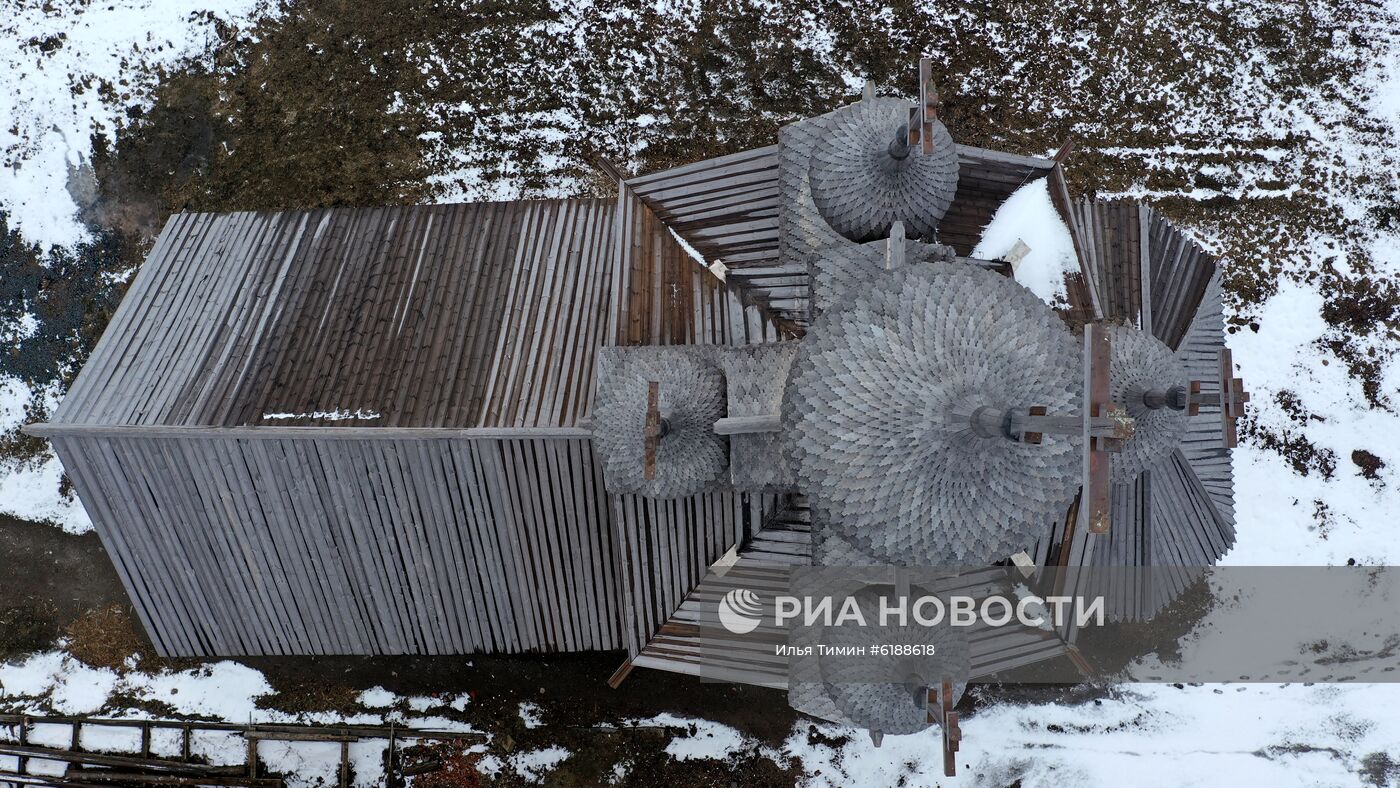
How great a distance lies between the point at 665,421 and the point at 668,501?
7.89 ft

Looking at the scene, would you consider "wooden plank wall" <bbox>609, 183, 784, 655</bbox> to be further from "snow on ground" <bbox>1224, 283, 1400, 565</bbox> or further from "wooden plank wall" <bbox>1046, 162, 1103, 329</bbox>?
"snow on ground" <bbox>1224, 283, 1400, 565</bbox>

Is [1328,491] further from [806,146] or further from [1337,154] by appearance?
[806,146]

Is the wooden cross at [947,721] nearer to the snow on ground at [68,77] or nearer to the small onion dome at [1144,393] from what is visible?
the small onion dome at [1144,393]

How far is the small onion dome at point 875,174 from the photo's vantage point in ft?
29.9

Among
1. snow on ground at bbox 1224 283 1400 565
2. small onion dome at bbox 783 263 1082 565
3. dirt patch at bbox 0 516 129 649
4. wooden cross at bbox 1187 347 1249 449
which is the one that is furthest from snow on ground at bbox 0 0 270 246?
snow on ground at bbox 1224 283 1400 565

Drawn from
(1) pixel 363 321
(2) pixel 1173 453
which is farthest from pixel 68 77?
(2) pixel 1173 453

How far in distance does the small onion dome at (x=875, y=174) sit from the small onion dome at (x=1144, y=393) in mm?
2676

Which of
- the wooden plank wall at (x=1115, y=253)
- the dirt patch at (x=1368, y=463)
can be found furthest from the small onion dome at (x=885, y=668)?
the dirt patch at (x=1368, y=463)

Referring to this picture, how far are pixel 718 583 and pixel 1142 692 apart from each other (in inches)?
353

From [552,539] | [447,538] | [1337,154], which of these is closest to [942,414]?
[552,539]

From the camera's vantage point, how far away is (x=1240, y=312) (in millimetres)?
15742

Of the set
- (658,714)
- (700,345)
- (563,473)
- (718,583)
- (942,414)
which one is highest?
(700,345)

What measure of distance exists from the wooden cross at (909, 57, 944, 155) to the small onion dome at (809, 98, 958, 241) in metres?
0.60

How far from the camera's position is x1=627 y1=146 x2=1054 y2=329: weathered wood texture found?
11.2 m
